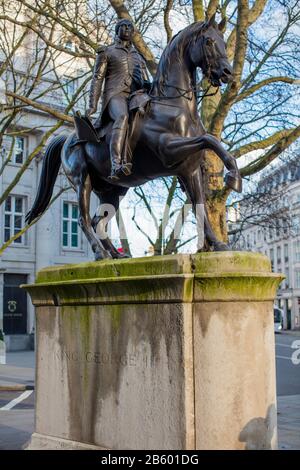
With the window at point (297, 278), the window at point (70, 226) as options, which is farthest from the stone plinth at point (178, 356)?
the window at point (297, 278)

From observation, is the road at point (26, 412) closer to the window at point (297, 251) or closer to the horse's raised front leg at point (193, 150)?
the horse's raised front leg at point (193, 150)

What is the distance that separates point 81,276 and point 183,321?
1319 millimetres

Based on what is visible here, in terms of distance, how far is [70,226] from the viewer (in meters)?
37.0

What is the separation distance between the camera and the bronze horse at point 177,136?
18.3 ft

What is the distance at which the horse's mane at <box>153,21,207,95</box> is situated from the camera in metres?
5.85

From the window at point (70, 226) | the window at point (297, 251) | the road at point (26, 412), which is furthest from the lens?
the window at point (297, 251)

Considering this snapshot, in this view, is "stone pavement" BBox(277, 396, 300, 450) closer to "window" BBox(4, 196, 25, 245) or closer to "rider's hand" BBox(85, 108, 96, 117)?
"rider's hand" BBox(85, 108, 96, 117)

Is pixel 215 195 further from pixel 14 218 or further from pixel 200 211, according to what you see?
pixel 14 218

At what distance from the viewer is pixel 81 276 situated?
18.4 ft

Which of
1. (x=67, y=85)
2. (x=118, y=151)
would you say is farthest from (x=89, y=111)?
(x=67, y=85)

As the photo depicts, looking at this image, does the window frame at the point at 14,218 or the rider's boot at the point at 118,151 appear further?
the window frame at the point at 14,218

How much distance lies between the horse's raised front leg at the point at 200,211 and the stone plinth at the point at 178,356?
74 centimetres

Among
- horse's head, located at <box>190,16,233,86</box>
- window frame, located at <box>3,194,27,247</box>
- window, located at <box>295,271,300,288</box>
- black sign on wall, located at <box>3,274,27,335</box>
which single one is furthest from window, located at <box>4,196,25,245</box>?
window, located at <box>295,271,300,288</box>
